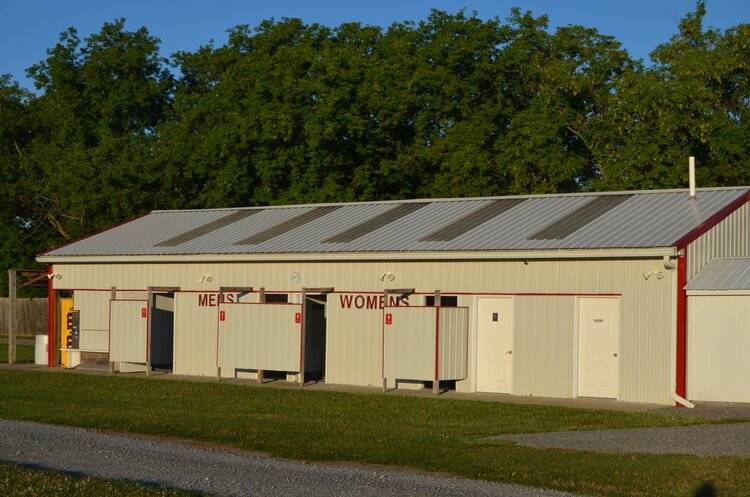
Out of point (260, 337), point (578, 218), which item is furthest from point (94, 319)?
point (578, 218)

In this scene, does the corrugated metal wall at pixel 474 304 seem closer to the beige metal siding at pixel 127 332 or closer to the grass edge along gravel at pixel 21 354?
the beige metal siding at pixel 127 332

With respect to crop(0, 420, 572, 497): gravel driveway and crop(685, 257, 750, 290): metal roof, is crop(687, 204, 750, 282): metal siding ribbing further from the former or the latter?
crop(0, 420, 572, 497): gravel driveway

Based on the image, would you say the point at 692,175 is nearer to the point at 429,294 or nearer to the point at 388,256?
the point at 429,294

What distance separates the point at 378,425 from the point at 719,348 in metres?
7.97

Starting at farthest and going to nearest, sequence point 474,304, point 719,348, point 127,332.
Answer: point 127,332, point 474,304, point 719,348

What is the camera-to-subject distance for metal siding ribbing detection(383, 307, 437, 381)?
25266 millimetres

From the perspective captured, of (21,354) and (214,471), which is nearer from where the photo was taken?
(214,471)

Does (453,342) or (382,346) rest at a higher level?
(453,342)

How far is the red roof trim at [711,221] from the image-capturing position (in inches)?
906

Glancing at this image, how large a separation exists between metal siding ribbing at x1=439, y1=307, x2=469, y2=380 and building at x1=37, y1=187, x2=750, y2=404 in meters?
0.04

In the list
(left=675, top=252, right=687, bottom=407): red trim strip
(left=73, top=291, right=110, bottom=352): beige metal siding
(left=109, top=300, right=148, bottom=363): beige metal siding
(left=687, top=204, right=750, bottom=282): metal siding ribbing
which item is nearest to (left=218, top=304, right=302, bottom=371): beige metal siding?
(left=109, top=300, right=148, bottom=363): beige metal siding

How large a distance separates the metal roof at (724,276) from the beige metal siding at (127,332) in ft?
47.3

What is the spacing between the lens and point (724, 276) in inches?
922

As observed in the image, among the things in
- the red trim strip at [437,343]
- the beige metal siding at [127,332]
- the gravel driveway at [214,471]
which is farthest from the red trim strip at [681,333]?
the beige metal siding at [127,332]
